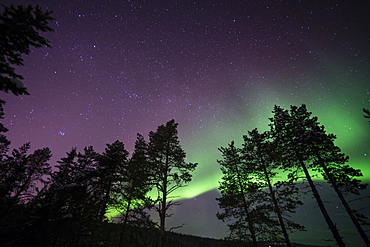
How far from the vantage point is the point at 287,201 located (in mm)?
12906

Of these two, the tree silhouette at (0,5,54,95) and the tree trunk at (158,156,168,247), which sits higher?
the tree silhouette at (0,5,54,95)

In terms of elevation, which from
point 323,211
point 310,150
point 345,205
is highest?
point 310,150

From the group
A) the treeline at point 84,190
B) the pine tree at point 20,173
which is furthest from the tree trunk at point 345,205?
the pine tree at point 20,173

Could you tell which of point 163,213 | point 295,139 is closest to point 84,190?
point 163,213

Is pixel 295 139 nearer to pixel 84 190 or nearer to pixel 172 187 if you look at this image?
pixel 172 187

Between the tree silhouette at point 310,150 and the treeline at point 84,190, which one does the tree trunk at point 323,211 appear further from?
the treeline at point 84,190

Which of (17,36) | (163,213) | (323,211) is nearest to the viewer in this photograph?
(17,36)

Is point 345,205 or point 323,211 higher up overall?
point 345,205

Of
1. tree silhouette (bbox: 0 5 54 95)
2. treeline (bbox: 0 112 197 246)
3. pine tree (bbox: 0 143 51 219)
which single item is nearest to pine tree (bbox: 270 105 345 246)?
treeline (bbox: 0 112 197 246)

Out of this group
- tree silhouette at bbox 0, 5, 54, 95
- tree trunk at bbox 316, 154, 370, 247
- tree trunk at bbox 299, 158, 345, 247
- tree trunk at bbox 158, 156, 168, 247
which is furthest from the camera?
tree trunk at bbox 316, 154, 370, 247

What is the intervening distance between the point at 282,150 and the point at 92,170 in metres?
18.8

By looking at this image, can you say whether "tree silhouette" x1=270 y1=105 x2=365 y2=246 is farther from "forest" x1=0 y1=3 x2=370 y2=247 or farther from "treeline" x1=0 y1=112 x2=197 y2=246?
"treeline" x1=0 y1=112 x2=197 y2=246

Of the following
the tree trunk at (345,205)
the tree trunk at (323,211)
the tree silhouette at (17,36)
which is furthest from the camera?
the tree trunk at (345,205)

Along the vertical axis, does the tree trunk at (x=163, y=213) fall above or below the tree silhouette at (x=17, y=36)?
below
